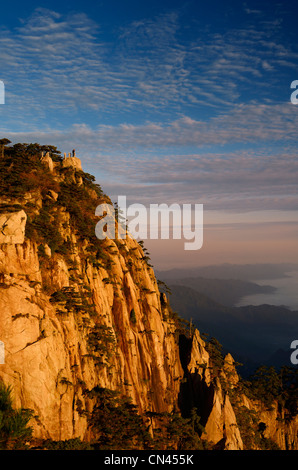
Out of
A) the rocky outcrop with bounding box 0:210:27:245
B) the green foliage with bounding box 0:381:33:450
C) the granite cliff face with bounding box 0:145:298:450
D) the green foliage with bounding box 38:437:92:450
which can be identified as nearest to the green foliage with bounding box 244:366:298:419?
the granite cliff face with bounding box 0:145:298:450

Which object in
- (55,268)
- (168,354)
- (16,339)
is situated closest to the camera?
(16,339)

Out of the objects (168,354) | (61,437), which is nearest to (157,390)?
(168,354)

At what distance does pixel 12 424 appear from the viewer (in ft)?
79.2

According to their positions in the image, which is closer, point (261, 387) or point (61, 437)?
point (61, 437)

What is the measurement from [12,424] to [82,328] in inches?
489

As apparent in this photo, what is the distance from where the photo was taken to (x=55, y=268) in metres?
34.5

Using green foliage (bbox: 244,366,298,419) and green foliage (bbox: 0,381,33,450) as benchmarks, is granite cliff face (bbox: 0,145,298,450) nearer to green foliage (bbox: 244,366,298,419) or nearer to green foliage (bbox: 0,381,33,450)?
green foliage (bbox: 0,381,33,450)

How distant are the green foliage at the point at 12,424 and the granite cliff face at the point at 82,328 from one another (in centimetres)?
90

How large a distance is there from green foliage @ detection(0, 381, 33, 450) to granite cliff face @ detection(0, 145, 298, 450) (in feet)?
2.95

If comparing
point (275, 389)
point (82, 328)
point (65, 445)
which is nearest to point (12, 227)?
point (82, 328)

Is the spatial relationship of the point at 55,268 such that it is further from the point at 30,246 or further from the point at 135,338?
the point at 135,338

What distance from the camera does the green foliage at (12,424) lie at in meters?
23.8

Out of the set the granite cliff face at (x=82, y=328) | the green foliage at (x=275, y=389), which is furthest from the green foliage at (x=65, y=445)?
the green foliage at (x=275, y=389)
